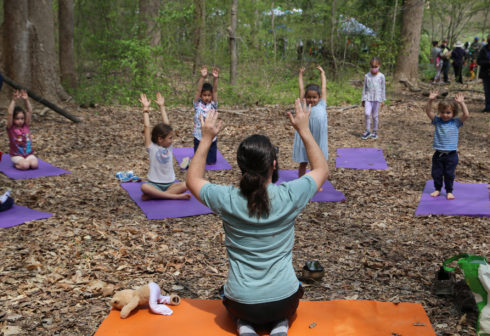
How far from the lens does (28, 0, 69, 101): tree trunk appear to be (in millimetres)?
9984

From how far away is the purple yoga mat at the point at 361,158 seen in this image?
737 centimetres

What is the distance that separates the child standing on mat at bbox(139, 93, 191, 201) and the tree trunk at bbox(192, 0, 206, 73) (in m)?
6.79

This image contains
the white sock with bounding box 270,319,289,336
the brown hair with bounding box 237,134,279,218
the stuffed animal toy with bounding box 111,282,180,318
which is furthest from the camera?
the stuffed animal toy with bounding box 111,282,180,318

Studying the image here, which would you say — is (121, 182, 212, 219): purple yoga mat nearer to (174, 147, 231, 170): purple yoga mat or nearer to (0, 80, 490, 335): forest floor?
(0, 80, 490, 335): forest floor

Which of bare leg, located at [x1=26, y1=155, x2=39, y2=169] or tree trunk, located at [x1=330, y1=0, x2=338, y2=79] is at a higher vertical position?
tree trunk, located at [x1=330, y1=0, x2=338, y2=79]

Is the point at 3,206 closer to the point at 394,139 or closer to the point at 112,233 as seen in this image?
the point at 112,233

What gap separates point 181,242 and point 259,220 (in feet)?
7.39

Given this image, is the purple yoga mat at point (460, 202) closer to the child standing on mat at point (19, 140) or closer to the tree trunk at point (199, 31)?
the child standing on mat at point (19, 140)

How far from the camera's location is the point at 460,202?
18.3ft

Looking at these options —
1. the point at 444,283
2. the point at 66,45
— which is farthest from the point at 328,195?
the point at 66,45

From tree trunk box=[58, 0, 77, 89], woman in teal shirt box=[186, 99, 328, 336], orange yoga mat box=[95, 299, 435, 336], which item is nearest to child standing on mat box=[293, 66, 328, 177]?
orange yoga mat box=[95, 299, 435, 336]

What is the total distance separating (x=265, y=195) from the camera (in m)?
2.50

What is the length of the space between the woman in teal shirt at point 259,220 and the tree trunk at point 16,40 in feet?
28.5

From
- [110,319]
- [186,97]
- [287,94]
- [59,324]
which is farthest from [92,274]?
[287,94]
